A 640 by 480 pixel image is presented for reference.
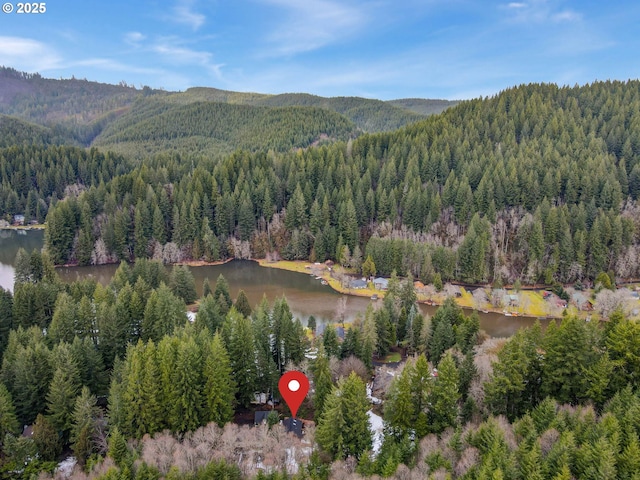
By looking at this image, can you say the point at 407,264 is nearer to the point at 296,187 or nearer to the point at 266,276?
the point at 266,276

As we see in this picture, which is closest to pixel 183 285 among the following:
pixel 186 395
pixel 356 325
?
pixel 356 325

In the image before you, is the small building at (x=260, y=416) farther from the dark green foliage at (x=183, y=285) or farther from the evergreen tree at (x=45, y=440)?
the dark green foliage at (x=183, y=285)

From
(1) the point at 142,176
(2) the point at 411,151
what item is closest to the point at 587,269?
(2) the point at 411,151

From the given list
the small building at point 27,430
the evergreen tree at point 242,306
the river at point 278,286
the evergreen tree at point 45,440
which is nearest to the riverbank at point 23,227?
the river at point 278,286

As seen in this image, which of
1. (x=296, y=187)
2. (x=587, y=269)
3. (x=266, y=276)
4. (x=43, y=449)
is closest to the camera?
(x=43, y=449)

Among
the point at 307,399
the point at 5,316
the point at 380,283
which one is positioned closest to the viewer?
the point at 307,399

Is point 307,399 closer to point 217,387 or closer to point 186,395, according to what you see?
point 217,387
